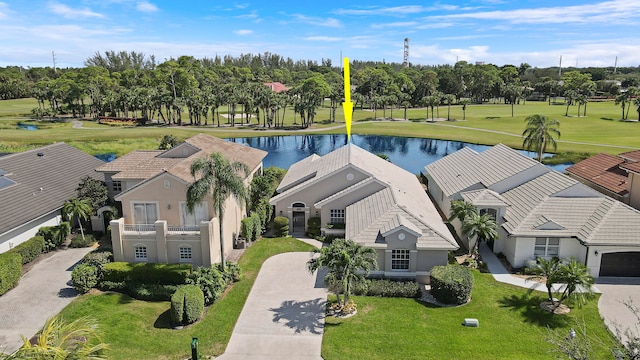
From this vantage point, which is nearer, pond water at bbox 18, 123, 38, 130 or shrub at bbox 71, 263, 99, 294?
shrub at bbox 71, 263, 99, 294

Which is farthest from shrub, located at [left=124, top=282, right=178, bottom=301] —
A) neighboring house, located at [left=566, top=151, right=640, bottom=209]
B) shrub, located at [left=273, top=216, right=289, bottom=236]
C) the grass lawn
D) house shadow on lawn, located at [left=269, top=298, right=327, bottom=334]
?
the grass lawn

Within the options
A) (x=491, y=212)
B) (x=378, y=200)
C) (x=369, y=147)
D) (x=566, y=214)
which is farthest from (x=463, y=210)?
(x=369, y=147)

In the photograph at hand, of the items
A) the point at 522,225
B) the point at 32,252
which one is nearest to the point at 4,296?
the point at 32,252

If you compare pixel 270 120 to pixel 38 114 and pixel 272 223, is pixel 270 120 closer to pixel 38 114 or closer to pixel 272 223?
pixel 38 114

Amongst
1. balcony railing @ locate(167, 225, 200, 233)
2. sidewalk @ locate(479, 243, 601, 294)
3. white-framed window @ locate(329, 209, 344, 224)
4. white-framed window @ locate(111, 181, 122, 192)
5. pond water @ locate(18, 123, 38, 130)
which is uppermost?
pond water @ locate(18, 123, 38, 130)

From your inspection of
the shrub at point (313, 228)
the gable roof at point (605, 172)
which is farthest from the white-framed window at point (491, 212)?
the gable roof at point (605, 172)

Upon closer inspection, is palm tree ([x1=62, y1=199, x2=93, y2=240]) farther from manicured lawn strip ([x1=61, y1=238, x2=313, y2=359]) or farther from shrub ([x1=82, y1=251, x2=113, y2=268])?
manicured lawn strip ([x1=61, y1=238, x2=313, y2=359])
